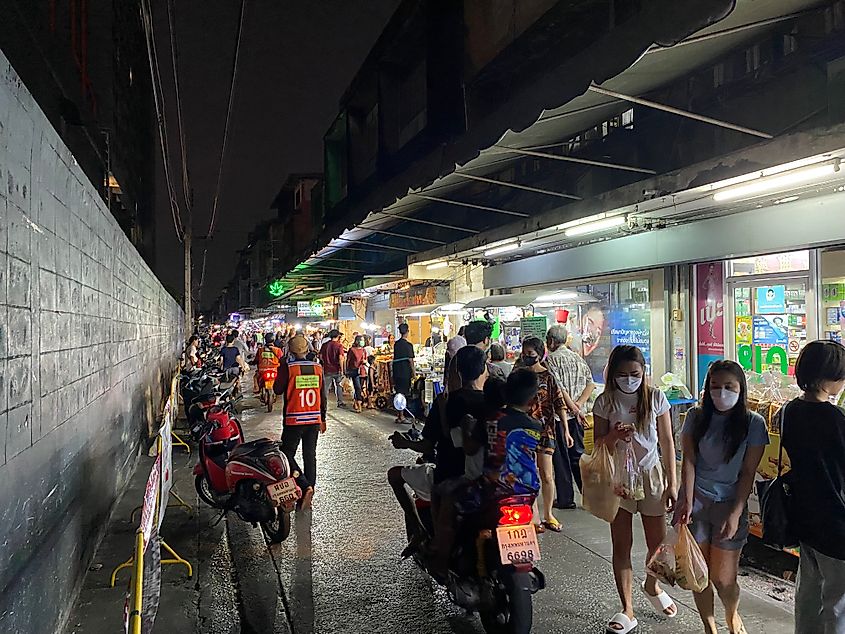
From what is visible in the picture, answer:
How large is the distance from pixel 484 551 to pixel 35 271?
3166 mm

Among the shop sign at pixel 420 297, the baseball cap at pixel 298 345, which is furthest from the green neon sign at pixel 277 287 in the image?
the baseball cap at pixel 298 345

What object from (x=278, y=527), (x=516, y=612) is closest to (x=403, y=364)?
(x=278, y=527)

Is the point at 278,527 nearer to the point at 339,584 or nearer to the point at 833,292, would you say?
the point at 339,584

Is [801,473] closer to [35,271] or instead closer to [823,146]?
[823,146]

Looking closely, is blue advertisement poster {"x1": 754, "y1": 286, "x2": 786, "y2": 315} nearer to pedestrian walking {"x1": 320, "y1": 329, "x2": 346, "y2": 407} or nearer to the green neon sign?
pedestrian walking {"x1": 320, "y1": 329, "x2": 346, "y2": 407}

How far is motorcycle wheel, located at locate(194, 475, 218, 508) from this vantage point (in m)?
7.20

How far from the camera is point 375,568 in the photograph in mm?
5562

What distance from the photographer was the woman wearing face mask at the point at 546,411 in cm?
645

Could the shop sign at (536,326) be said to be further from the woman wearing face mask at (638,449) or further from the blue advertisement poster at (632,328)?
the woman wearing face mask at (638,449)

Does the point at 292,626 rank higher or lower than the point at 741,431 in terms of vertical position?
lower

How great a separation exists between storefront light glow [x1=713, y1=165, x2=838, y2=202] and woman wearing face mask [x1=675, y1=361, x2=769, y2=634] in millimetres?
2462

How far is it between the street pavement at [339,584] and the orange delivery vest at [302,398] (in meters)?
1.02

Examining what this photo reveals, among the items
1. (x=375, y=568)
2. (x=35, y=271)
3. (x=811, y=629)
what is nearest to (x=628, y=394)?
(x=811, y=629)

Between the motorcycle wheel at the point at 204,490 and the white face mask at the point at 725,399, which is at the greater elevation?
the white face mask at the point at 725,399
